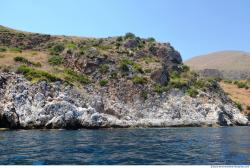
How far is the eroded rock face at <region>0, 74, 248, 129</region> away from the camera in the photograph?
5947cm

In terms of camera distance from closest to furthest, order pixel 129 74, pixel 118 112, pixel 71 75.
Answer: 1. pixel 118 112
2. pixel 71 75
3. pixel 129 74

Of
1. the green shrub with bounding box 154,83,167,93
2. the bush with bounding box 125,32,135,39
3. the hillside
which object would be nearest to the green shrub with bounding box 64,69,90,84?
the hillside

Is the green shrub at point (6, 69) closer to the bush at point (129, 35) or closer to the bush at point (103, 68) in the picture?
the bush at point (103, 68)

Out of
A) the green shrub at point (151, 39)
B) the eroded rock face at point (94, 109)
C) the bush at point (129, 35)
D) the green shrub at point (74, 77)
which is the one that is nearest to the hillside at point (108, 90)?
the eroded rock face at point (94, 109)

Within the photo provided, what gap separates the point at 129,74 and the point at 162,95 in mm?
9281

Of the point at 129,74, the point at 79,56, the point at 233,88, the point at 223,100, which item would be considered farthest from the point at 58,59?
the point at 233,88

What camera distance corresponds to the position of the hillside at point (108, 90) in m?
61.1

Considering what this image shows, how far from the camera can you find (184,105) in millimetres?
79062

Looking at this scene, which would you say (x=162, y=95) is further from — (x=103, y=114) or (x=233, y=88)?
(x=233, y=88)

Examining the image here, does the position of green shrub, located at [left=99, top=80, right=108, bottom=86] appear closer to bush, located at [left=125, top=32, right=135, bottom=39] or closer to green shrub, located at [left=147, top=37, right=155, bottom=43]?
green shrub, located at [left=147, top=37, right=155, bottom=43]

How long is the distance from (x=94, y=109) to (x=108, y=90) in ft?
44.5

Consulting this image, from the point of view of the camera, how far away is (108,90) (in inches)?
3061

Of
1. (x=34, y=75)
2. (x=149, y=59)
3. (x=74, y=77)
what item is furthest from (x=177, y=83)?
(x=34, y=75)

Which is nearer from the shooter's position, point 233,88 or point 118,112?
point 118,112
